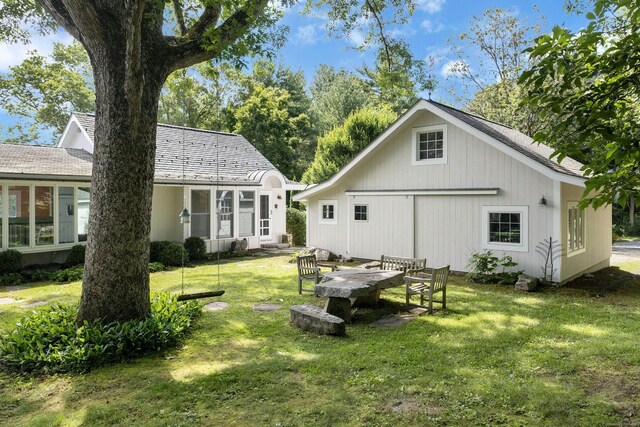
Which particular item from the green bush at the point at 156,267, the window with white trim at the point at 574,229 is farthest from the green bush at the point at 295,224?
the window with white trim at the point at 574,229

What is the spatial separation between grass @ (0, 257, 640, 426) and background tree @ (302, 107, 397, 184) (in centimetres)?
1622

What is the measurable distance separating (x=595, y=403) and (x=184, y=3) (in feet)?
29.6

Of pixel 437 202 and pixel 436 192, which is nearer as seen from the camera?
pixel 436 192

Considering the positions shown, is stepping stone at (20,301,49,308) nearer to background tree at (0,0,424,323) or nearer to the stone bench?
background tree at (0,0,424,323)

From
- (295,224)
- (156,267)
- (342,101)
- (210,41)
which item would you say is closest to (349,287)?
(210,41)

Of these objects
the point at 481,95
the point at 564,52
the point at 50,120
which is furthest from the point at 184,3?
the point at 50,120

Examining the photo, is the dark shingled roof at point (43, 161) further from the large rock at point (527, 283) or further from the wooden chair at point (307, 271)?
the large rock at point (527, 283)

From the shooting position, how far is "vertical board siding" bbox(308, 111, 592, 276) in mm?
11320

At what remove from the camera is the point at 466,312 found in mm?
8398

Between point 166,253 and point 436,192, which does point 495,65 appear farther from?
point 166,253

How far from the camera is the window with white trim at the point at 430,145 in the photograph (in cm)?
1288

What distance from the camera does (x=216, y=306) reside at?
8.95 m

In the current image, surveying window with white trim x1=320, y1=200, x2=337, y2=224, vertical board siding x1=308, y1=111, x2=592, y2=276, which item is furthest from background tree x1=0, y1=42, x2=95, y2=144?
vertical board siding x1=308, y1=111, x2=592, y2=276

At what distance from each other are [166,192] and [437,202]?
969 centimetres
